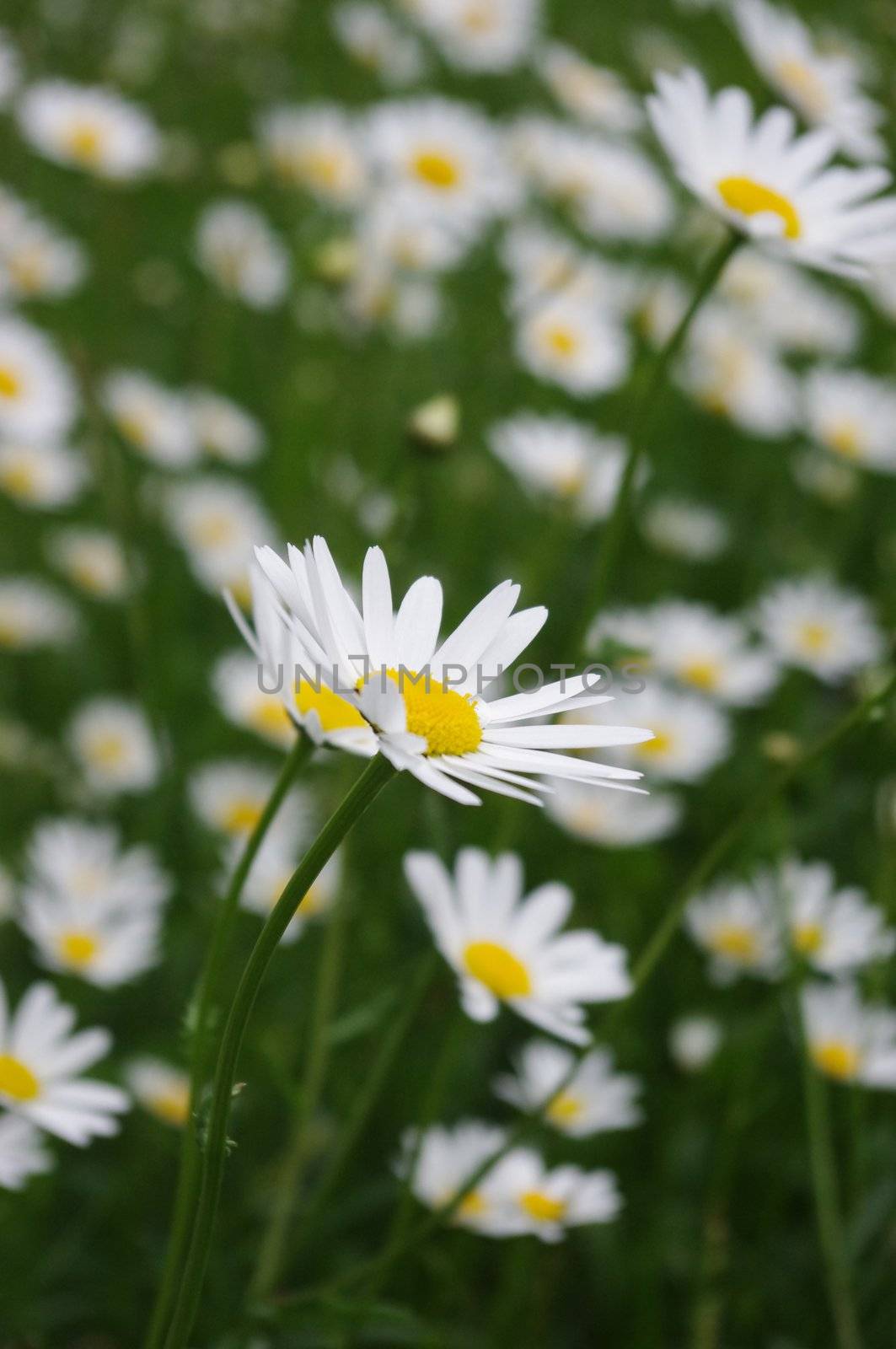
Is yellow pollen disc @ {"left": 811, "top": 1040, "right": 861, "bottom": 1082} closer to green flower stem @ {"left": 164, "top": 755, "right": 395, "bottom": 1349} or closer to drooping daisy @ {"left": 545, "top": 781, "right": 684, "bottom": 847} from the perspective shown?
drooping daisy @ {"left": 545, "top": 781, "right": 684, "bottom": 847}

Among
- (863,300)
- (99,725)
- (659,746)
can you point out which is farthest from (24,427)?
(863,300)

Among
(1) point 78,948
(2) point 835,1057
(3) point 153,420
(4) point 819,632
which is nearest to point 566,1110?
(2) point 835,1057

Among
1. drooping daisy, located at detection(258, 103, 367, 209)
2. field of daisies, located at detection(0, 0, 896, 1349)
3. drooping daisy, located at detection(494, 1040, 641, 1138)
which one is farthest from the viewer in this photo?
drooping daisy, located at detection(258, 103, 367, 209)

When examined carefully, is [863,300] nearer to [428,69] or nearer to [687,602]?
[428,69]

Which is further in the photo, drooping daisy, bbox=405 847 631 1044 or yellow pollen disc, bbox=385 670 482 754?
drooping daisy, bbox=405 847 631 1044

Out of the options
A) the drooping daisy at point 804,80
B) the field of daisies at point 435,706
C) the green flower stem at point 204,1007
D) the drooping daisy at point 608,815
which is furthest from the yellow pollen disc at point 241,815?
the drooping daisy at point 804,80

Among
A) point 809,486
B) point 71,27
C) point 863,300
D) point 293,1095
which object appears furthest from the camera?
point 863,300

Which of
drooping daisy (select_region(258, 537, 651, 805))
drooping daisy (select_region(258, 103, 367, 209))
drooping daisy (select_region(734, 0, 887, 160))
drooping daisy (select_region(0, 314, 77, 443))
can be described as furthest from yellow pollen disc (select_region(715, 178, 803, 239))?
drooping daisy (select_region(258, 103, 367, 209))
